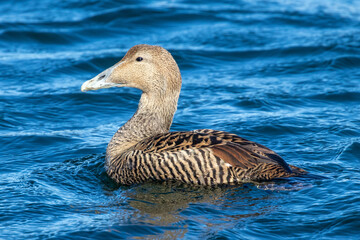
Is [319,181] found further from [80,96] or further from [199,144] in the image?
[80,96]

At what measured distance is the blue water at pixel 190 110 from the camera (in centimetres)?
590

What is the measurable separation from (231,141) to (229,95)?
4152 mm

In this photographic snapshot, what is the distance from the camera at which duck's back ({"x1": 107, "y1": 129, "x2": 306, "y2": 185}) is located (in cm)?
641

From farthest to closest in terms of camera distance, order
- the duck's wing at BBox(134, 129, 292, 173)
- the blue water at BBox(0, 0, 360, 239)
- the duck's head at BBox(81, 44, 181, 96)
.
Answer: the duck's head at BBox(81, 44, 181, 96)
the duck's wing at BBox(134, 129, 292, 173)
the blue water at BBox(0, 0, 360, 239)

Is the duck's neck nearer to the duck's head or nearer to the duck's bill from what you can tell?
the duck's head

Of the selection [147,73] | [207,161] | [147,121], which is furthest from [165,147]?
[147,73]

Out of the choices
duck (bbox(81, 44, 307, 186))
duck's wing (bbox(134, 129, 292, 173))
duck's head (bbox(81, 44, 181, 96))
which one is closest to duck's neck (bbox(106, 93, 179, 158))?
duck (bbox(81, 44, 307, 186))

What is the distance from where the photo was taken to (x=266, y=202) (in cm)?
618

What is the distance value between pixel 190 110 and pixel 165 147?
357 cm

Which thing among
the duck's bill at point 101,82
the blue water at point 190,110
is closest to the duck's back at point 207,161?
the blue water at point 190,110

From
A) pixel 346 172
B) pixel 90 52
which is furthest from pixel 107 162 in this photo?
pixel 90 52

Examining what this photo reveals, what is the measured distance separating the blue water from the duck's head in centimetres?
110

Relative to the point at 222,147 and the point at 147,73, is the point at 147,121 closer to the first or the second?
the point at 147,73

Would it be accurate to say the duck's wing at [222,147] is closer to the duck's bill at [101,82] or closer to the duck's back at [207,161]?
the duck's back at [207,161]
